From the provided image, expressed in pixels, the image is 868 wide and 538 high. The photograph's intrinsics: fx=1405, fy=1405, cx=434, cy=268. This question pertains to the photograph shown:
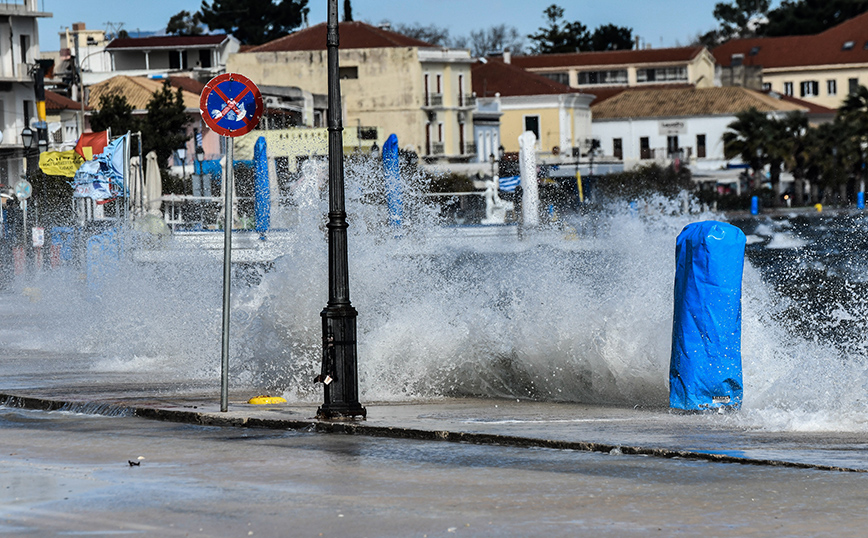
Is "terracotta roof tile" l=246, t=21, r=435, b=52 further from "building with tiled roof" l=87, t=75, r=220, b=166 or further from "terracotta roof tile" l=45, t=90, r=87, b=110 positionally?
"terracotta roof tile" l=45, t=90, r=87, b=110

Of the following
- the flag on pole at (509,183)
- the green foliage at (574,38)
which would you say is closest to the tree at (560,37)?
the green foliage at (574,38)

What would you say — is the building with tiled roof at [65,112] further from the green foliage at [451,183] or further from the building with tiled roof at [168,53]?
the green foliage at [451,183]

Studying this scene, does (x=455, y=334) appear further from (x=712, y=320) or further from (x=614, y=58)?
(x=614, y=58)

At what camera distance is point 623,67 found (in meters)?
124

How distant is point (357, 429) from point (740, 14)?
6510 inches

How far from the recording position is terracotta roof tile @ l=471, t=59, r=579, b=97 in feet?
340

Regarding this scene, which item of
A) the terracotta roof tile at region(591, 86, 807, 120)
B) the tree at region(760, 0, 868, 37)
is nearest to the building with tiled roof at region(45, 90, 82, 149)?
the terracotta roof tile at region(591, 86, 807, 120)

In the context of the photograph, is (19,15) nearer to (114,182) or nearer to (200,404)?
(114,182)

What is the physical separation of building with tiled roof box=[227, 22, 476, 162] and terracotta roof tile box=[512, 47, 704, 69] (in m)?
31.9

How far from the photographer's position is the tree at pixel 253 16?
134m

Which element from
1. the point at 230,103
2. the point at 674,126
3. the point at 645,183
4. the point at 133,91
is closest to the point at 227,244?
the point at 230,103

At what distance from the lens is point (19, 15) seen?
8100 centimetres

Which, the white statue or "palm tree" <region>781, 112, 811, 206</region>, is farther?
"palm tree" <region>781, 112, 811, 206</region>

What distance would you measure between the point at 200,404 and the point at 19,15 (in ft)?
236
